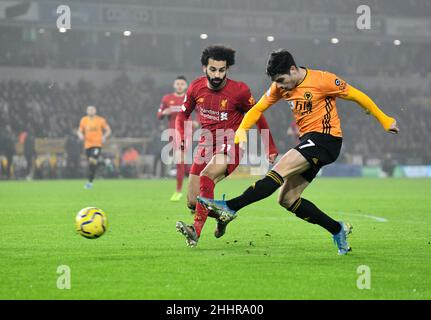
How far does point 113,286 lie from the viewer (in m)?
6.84

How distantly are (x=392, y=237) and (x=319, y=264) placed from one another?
294 cm

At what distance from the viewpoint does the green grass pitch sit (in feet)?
21.8

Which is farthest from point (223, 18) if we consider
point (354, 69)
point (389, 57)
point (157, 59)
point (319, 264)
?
point (319, 264)

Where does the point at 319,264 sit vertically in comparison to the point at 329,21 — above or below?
below

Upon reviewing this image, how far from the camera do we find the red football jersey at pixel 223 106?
10.1 meters

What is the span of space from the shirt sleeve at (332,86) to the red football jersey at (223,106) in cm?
121

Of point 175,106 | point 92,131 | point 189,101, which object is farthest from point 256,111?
point 92,131

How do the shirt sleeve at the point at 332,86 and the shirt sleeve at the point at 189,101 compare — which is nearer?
the shirt sleeve at the point at 332,86

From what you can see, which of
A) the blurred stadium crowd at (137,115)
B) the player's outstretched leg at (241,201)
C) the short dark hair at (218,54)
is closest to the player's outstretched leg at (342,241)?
the player's outstretched leg at (241,201)

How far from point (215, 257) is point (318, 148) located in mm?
1519

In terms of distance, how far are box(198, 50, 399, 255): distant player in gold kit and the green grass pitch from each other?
51 centimetres

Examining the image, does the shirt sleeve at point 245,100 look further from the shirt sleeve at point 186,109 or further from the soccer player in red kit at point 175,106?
the soccer player in red kit at point 175,106
